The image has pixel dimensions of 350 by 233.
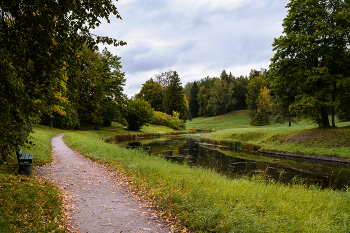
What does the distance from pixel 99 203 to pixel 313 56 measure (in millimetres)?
21789

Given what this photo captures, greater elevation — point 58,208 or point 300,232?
point 58,208

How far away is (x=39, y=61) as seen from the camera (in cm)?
370

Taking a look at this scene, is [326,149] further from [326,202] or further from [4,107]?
[4,107]

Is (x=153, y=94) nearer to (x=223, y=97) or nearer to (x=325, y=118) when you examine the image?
(x=223, y=97)

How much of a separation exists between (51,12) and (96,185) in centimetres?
586

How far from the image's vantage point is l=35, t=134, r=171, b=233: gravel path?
4.67 meters

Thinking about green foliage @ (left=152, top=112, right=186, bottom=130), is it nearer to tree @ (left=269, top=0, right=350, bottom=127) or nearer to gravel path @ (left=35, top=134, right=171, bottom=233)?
tree @ (left=269, top=0, right=350, bottom=127)

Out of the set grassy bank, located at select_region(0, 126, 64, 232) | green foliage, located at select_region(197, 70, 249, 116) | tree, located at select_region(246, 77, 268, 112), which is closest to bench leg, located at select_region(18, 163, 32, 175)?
grassy bank, located at select_region(0, 126, 64, 232)

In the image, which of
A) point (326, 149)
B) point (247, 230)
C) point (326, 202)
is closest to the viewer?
point (247, 230)

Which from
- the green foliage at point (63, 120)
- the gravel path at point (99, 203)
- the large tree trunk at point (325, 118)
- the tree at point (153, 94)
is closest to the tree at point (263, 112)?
the tree at point (153, 94)

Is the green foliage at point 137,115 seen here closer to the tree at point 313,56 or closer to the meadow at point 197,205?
the tree at point 313,56

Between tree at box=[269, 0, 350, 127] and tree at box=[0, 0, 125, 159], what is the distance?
747 inches

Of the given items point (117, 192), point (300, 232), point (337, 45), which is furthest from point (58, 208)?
point (337, 45)

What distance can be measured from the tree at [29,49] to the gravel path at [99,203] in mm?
2261
